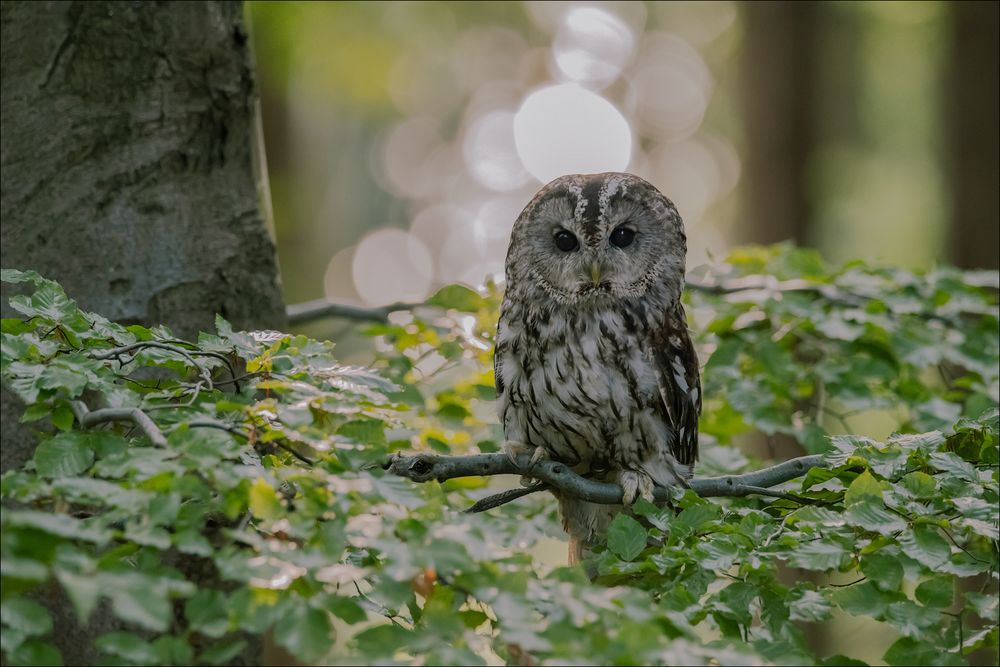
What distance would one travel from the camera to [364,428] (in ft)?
5.09

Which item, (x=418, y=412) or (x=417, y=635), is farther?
(x=418, y=412)

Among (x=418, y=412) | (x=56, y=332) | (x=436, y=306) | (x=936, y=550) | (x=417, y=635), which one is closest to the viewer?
(x=417, y=635)

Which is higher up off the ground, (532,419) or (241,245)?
(241,245)

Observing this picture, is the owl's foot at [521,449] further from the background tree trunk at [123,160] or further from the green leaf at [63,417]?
the green leaf at [63,417]

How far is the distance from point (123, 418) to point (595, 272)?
1.70 metres

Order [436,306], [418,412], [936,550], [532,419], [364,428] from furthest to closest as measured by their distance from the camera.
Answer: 1. [436,306]
2. [418,412]
3. [532,419]
4. [936,550]
5. [364,428]

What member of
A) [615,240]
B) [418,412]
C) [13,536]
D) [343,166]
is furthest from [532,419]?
[343,166]

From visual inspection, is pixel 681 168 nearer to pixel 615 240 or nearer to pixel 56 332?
pixel 615 240

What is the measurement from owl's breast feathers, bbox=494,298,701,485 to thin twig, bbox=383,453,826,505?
0.43 metres

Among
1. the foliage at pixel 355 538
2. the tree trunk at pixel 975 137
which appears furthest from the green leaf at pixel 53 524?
the tree trunk at pixel 975 137

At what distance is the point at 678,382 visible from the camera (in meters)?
2.99

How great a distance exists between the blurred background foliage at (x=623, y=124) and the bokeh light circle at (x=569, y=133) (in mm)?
39

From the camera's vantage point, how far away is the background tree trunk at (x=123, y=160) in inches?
110

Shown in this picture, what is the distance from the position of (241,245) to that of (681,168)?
43.2 ft
